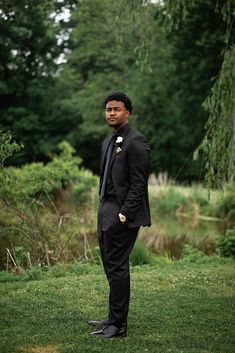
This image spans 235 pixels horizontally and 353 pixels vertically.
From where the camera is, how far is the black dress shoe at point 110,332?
5.80 m

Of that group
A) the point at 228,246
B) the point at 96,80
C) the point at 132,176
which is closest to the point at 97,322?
the point at 132,176

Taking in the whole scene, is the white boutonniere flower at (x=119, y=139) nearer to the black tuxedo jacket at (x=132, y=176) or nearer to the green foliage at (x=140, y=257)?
the black tuxedo jacket at (x=132, y=176)

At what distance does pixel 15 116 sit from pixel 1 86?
216 centimetres

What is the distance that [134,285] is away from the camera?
8.33m

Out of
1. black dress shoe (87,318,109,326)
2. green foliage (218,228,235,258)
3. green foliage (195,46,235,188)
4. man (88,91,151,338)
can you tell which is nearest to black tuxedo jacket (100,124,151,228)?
man (88,91,151,338)

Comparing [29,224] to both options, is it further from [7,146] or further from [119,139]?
[119,139]

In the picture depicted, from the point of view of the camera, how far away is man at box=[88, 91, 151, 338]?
5711 millimetres

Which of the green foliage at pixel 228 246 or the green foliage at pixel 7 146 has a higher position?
the green foliage at pixel 7 146

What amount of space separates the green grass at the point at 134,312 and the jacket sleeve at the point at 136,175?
3.85 ft

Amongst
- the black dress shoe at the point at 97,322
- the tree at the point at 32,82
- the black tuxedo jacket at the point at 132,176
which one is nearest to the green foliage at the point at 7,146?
the black tuxedo jacket at the point at 132,176

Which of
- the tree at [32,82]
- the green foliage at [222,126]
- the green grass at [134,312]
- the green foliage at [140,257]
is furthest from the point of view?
the tree at [32,82]

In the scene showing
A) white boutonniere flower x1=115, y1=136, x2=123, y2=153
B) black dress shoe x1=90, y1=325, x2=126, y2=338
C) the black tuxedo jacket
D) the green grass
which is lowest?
the green grass

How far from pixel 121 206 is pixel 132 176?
0.30 meters

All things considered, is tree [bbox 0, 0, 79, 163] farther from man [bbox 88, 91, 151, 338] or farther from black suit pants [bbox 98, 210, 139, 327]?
black suit pants [bbox 98, 210, 139, 327]
